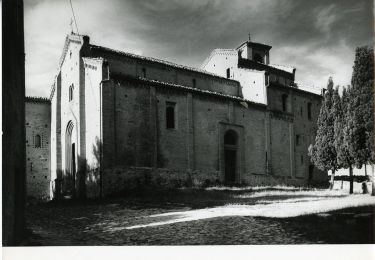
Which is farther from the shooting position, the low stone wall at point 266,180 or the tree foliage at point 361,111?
the low stone wall at point 266,180

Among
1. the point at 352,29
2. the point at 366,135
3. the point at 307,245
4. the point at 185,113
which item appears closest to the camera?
the point at 307,245

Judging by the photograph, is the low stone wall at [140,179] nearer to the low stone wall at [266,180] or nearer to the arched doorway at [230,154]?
the arched doorway at [230,154]

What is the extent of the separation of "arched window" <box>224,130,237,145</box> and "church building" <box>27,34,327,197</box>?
1.5 inches

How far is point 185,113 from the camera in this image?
1455cm

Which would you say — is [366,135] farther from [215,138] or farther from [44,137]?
[44,137]

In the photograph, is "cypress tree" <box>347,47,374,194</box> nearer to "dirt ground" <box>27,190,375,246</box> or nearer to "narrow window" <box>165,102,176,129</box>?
"dirt ground" <box>27,190,375,246</box>

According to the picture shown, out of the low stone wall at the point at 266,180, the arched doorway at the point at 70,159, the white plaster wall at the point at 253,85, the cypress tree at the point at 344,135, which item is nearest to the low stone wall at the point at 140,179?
the arched doorway at the point at 70,159

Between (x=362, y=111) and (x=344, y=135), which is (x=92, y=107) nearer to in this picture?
(x=344, y=135)

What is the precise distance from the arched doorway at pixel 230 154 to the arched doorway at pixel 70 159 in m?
4.89

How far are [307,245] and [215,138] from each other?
27.4 feet

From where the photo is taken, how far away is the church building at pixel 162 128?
1297 centimetres

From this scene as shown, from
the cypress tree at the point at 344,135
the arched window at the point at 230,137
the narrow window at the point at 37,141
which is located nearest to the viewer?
the cypress tree at the point at 344,135

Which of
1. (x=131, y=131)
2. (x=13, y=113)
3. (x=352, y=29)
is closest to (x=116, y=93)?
(x=131, y=131)

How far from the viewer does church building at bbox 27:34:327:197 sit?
13.0 m
